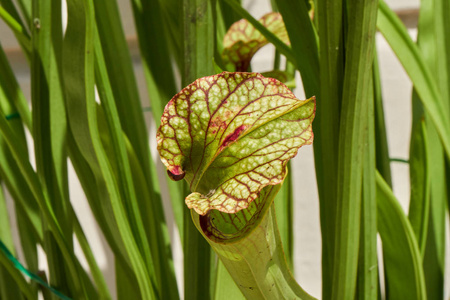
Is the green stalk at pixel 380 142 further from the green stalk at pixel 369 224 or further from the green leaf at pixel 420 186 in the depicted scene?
the green stalk at pixel 369 224

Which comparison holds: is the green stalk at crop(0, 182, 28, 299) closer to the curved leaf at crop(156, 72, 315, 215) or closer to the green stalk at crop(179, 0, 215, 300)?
Result: the green stalk at crop(179, 0, 215, 300)

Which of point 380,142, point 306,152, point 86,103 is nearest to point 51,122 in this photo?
point 86,103

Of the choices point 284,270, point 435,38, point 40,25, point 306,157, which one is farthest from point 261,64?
point 284,270

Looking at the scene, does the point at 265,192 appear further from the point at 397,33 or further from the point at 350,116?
the point at 397,33

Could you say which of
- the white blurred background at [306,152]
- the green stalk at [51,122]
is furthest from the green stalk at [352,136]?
the white blurred background at [306,152]

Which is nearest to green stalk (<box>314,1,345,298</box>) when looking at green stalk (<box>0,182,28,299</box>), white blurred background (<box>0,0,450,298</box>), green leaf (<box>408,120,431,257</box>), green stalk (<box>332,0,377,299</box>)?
green stalk (<box>332,0,377,299</box>)

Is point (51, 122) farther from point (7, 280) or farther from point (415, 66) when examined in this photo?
point (415, 66)
